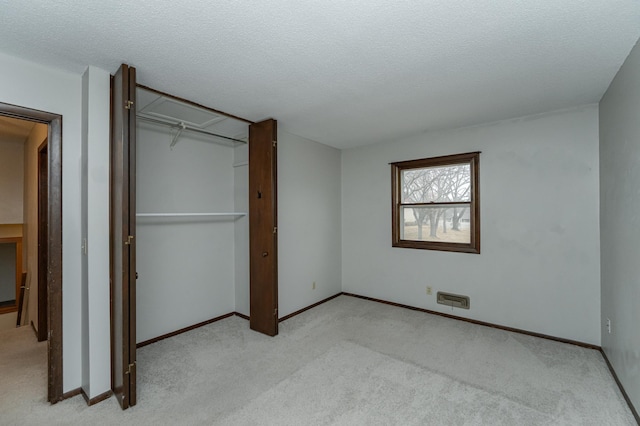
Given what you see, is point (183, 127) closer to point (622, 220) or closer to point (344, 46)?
point (344, 46)

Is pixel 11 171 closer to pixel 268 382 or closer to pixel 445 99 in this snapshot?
pixel 268 382

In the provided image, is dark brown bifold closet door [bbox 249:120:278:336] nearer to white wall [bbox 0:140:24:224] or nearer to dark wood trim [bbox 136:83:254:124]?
dark wood trim [bbox 136:83:254:124]

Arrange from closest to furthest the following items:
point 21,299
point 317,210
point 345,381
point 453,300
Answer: point 345,381 → point 453,300 → point 21,299 → point 317,210

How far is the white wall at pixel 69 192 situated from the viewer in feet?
6.89

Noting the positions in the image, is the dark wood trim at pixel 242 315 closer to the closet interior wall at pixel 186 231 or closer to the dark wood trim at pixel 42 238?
the closet interior wall at pixel 186 231

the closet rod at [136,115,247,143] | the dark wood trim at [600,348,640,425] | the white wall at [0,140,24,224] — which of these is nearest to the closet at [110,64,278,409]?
the closet rod at [136,115,247,143]

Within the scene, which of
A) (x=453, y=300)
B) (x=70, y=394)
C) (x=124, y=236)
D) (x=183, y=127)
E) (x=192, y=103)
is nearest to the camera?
(x=124, y=236)

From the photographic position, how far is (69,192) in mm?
2150

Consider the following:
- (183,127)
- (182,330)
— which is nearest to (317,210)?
(183,127)

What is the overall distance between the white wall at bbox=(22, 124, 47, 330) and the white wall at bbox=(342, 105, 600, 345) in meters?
4.28

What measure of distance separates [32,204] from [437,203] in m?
4.89

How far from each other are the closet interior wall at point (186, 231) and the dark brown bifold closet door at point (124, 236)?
2.53 feet

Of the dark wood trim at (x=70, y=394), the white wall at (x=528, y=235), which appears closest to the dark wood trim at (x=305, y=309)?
the white wall at (x=528, y=235)

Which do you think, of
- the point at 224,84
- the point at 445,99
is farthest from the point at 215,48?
the point at 445,99
